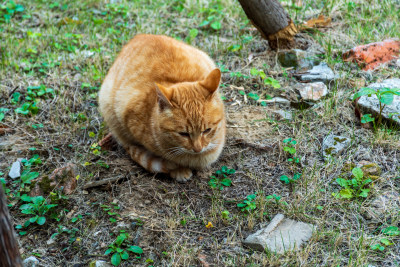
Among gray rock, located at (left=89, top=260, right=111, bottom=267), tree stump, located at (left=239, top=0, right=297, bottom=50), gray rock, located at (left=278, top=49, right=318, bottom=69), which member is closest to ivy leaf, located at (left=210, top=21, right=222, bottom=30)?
tree stump, located at (left=239, top=0, right=297, bottom=50)

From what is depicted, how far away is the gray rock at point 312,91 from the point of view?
3.92m

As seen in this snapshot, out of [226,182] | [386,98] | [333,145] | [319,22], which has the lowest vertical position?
[226,182]

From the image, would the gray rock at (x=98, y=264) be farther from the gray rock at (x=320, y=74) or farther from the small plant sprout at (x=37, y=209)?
the gray rock at (x=320, y=74)

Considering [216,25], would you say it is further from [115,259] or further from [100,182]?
[115,259]

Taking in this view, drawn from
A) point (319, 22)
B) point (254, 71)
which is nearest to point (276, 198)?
point (254, 71)

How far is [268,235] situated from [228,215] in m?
0.36

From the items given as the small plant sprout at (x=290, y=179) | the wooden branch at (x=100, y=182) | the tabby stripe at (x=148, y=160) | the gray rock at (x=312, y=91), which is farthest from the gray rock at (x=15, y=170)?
the gray rock at (x=312, y=91)

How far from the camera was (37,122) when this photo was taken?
12.9 feet

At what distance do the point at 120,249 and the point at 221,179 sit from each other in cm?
103

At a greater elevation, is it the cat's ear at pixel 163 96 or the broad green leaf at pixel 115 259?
the cat's ear at pixel 163 96

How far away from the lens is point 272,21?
4.43 metres

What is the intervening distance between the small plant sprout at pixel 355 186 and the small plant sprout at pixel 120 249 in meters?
1.46

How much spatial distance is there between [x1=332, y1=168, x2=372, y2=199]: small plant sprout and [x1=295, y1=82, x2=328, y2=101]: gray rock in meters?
1.04

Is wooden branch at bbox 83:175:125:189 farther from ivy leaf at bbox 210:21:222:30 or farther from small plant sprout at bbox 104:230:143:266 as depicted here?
ivy leaf at bbox 210:21:222:30
